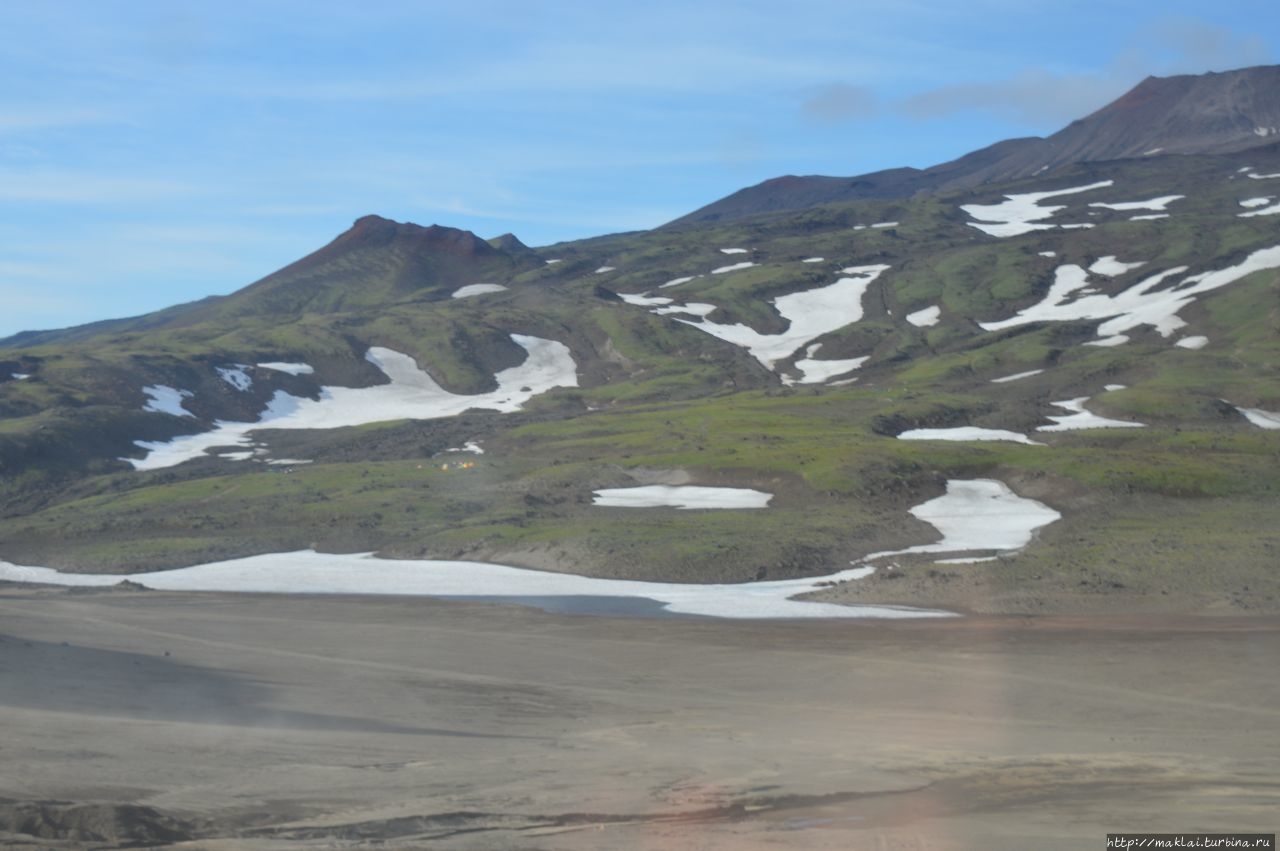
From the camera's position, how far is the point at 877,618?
141 feet

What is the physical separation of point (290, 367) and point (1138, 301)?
337ft

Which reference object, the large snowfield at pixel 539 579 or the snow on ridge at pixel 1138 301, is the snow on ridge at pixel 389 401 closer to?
the large snowfield at pixel 539 579

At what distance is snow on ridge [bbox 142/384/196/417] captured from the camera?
4719 inches

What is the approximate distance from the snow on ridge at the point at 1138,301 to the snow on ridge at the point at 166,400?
9328 cm

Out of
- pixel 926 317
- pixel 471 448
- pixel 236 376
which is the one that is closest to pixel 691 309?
pixel 926 317

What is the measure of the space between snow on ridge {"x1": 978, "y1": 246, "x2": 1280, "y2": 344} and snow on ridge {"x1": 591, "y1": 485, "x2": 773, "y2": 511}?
84.6 metres

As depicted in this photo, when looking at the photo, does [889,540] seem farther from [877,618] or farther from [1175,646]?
[1175,646]

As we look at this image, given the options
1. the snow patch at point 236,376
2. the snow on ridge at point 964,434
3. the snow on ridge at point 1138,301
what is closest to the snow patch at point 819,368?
the snow on ridge at point 1138,301

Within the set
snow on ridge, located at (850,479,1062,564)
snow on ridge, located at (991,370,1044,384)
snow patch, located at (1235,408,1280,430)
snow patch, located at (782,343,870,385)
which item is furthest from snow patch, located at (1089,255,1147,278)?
snow on ridge, located at (850,479,1062,564)

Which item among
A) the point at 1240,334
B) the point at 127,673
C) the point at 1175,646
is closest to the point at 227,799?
the point at 127,673

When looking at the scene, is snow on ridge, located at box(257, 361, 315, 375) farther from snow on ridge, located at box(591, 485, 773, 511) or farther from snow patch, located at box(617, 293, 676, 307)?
snow on ridge, located at box(591, 485, 773, 511)

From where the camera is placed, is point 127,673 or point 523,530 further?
point 523,530

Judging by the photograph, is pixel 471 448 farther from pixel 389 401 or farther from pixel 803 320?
pixel 803 320

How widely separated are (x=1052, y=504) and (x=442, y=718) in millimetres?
47513
